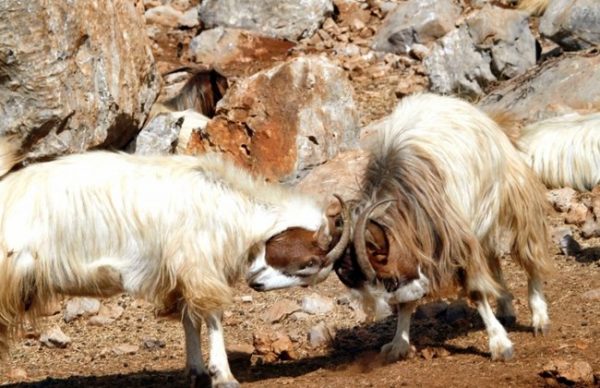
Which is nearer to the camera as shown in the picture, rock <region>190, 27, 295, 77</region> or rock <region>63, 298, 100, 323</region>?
rock <region>63, 298, 100, 323</region>

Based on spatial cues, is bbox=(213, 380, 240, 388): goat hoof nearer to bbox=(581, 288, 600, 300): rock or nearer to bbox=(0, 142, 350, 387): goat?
bbox=(0, 142, 350, 387): goat

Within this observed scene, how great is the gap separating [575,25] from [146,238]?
745 cm

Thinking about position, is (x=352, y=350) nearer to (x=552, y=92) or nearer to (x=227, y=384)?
(x=227, y=384)

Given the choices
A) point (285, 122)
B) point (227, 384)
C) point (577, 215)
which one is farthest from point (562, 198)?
point (227, 384)

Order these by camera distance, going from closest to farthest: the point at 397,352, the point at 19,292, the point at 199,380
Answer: the point at 19,292, the point at 199,380, the point at 397,352

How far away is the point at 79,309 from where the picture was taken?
998 centimetres

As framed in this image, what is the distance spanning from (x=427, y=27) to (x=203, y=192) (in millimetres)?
7941

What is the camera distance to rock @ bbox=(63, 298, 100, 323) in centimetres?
994

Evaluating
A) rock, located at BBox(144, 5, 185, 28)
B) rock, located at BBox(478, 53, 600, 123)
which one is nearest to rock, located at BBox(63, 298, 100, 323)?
rock, located at BBox(478, 53, 600, 123)

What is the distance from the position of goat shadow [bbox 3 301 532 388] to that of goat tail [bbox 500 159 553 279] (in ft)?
1.56

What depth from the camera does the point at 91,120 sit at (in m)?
11.0

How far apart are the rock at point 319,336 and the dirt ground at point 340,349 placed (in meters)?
0.05

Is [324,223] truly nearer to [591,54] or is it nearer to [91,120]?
[91,120]

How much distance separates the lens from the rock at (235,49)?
14.9m
